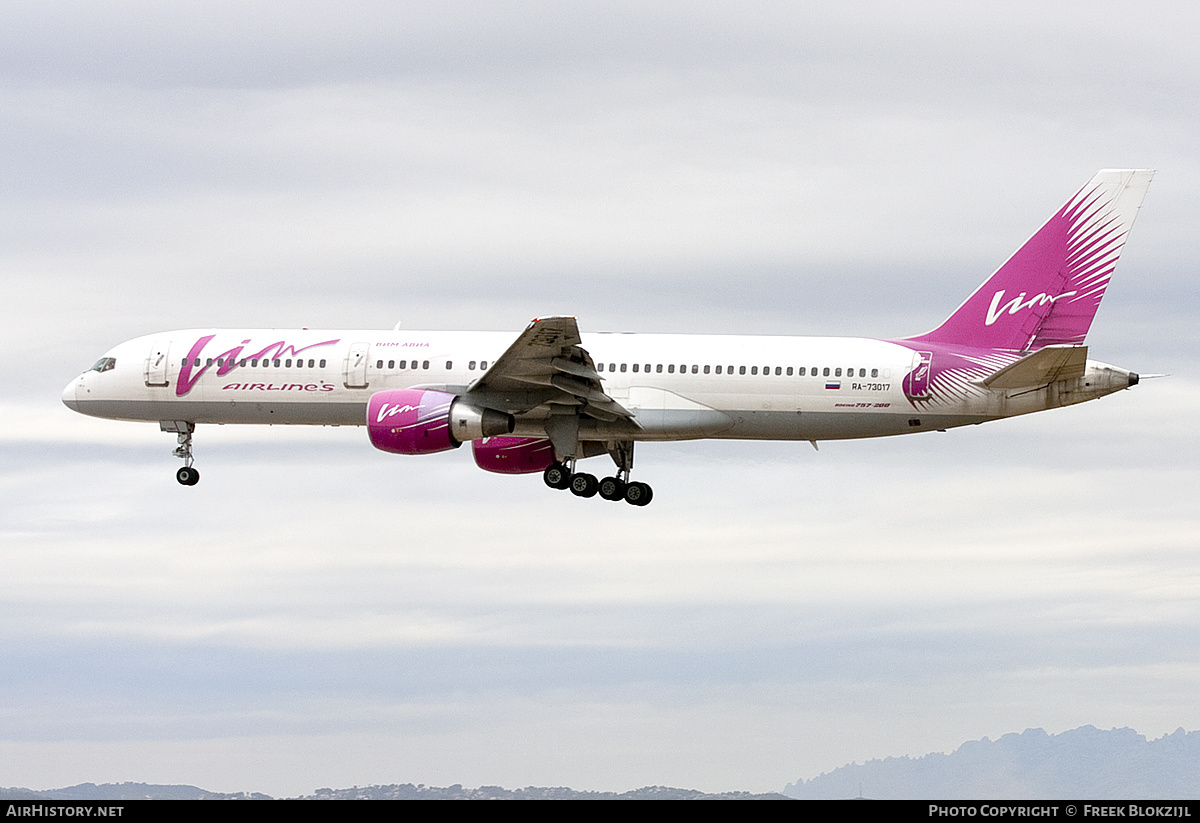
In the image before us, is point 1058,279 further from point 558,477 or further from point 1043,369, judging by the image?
point 558,477

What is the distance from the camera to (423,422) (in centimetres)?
5859

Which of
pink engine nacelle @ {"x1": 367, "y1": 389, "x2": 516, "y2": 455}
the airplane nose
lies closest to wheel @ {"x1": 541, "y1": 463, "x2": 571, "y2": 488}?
pink engine nacelle @ {"x1": 367, "y1": 389, "x2": 516, "y2": 455}

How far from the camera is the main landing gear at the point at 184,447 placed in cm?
6550

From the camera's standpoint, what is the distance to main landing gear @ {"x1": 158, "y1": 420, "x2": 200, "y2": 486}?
215ft

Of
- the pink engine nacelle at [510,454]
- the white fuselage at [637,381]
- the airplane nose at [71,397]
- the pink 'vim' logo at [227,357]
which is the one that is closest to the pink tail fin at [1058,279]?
the white fuselage at [637,381]

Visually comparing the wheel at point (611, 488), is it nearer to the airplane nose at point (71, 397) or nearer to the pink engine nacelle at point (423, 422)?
the pink engine nacelle at point (423, 422)

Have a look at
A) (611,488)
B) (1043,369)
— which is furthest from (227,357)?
(1043,369)

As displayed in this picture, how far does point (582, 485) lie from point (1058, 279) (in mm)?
20391

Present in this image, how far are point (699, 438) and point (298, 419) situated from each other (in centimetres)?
1619

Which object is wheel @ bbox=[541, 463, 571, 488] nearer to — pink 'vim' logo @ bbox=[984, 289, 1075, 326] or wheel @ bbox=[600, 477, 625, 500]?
wheel @ bbox=[600, 477, 625, 500]

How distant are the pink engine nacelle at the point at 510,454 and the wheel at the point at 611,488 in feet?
13.9

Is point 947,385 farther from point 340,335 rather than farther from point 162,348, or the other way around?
point 162,348

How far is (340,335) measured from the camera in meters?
63.6
